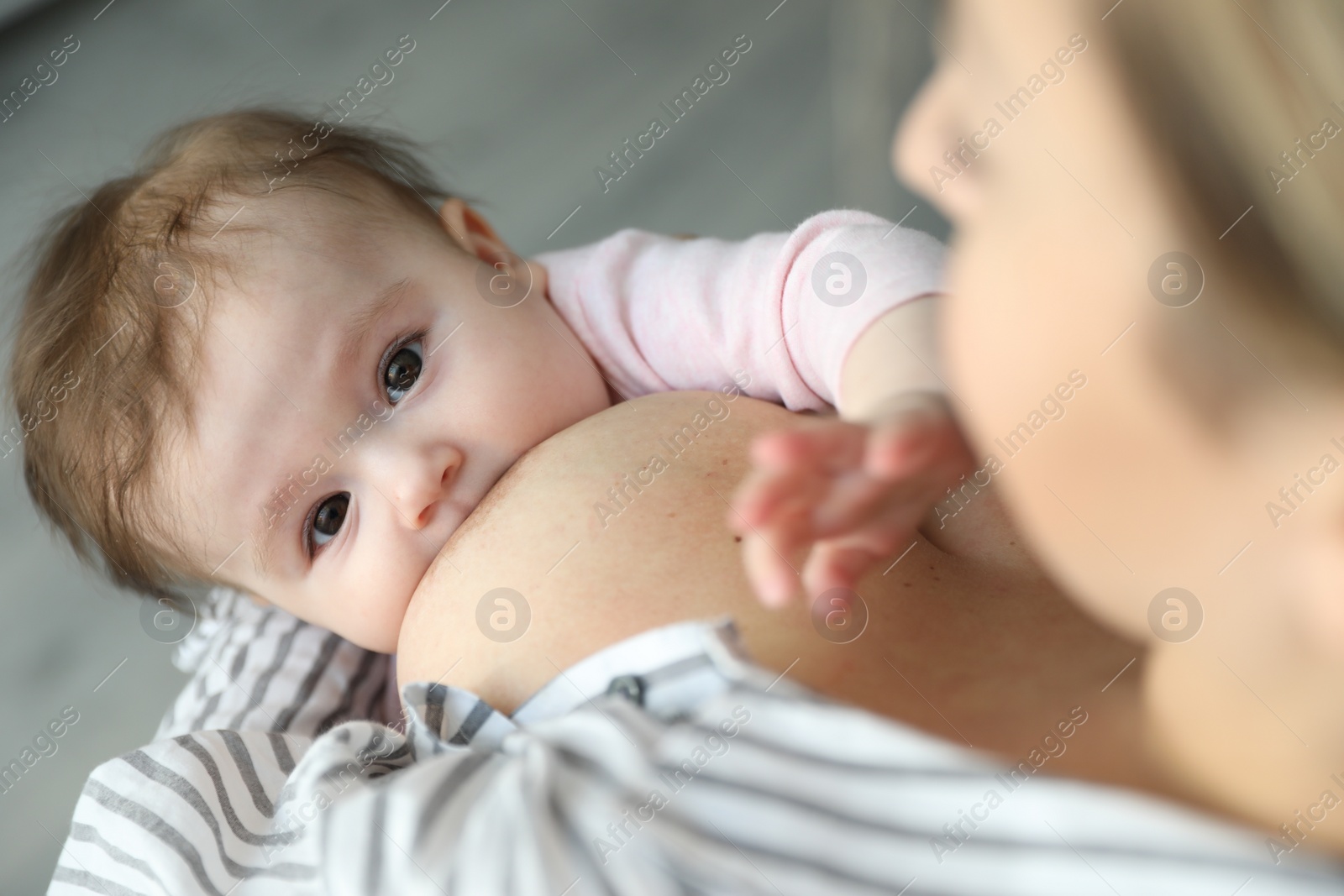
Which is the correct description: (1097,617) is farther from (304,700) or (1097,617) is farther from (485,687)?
(304,700)

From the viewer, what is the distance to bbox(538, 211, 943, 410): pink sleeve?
0.56 m

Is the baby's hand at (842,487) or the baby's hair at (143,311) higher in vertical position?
the baby's hair at (143,311)

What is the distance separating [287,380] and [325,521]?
0.33 ft

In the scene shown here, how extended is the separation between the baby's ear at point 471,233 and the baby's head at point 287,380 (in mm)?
24

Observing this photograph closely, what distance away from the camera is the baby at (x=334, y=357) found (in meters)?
0.61

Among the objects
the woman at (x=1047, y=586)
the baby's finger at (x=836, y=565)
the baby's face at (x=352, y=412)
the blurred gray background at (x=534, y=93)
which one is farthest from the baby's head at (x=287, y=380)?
the blurred gray background at (x=534, y=93)

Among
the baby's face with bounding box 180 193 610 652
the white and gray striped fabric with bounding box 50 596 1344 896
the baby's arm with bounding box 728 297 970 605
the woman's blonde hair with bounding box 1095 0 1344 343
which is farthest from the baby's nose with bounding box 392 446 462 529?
the woman's blonde hair with bounding box 1095 0 1344 343

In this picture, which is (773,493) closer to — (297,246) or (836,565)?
(836,565)

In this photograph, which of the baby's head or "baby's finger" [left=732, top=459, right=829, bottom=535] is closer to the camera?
"baby's finger" [left=732, top=459, right=829, bottom=535]

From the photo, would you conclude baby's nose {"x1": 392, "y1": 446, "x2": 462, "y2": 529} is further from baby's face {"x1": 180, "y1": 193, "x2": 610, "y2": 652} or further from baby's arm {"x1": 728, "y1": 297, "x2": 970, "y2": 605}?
baby's arm {"x1": 728, "y1": 297, "x2": 970, "y2": 605}

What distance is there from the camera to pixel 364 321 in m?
0.63

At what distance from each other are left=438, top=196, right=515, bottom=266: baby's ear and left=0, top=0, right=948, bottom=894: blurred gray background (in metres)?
0.42

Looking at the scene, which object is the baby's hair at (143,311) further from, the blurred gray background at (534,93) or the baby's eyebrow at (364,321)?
the blurred gray background at (534,93)

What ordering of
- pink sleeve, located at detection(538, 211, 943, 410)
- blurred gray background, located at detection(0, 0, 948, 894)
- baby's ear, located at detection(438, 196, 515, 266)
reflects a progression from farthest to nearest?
blurred gray background, located at detection(0, 0, 948, 894) < baby's ear, located at detection(438, 196, 515, 266) < pink sleeve, located at detection(538, 211, 943, 410)
